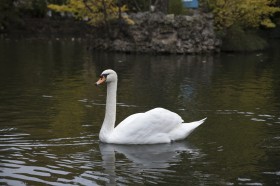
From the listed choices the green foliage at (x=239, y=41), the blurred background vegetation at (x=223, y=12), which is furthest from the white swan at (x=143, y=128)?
the green foliage at (x=239, y=41)

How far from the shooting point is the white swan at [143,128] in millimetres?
10141

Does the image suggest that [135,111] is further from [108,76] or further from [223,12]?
[223,12]

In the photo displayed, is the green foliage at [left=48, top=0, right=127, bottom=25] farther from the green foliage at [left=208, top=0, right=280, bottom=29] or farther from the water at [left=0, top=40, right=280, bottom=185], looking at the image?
the water at [left=0, top=40, right=280, bottom=185]

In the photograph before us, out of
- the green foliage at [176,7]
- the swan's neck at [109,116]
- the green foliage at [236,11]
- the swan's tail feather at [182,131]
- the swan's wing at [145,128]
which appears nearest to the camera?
the swan's wing at [145,128]

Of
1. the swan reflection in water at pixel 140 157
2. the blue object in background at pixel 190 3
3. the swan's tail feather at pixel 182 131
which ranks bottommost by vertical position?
the swan reflection in water at pixel 140 157

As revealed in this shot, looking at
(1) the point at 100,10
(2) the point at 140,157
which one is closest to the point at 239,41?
(1) the point at 100,10

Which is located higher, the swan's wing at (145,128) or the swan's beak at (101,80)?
the swan's beak at (101,80)

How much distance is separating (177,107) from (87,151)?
489 cm

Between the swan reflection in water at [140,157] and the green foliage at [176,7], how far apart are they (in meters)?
29.5

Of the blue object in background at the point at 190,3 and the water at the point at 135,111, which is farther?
the blue object in background at the point at 190,3

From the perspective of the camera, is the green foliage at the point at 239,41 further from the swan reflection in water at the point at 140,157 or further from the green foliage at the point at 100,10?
the swan reflection in water at the point at 140,157

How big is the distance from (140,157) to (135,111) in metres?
4.21

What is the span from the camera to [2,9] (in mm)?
52500

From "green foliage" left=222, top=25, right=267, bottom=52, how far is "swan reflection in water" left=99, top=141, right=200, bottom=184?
1069 inches
